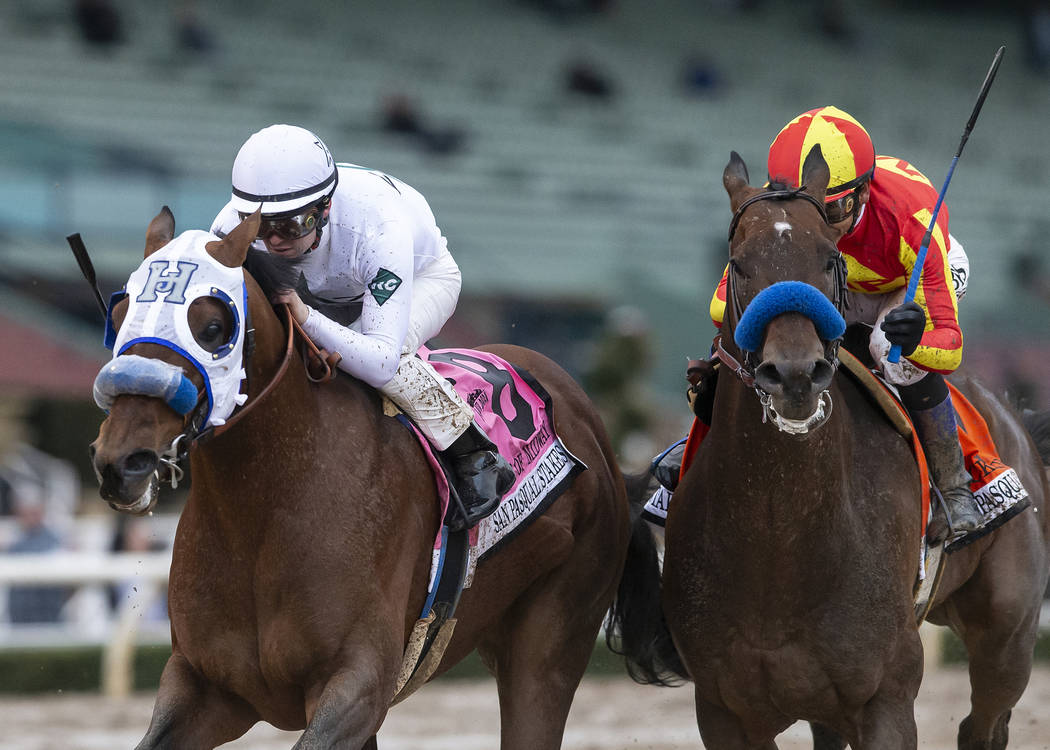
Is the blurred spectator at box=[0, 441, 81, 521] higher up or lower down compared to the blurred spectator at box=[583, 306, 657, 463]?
lower down

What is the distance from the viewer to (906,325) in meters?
3.99

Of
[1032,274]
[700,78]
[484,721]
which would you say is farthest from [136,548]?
[700,78]

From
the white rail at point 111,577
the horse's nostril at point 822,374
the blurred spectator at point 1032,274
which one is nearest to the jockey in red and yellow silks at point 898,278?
the horse's nostril at point 822,374

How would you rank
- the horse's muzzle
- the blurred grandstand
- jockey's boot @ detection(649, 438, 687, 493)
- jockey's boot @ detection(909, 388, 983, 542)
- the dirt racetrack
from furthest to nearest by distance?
1. the blurred grandstand
2. the dirt racetrack
3. jockey's boot @ detection(649, 438, 687, 493)
4. jockey's boot @ detection(909, 388, 983, 542)
5. the horse's muzzle

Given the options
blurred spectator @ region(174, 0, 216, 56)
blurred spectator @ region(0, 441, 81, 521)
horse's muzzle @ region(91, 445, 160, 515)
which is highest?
horse's muzzle @ region(91, 445, 160, 515)

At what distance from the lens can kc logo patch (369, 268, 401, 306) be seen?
397 cm

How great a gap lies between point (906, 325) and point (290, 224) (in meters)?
1.72

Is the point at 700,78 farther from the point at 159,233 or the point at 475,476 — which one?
the point at 159,233

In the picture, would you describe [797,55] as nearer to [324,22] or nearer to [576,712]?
[324,22]

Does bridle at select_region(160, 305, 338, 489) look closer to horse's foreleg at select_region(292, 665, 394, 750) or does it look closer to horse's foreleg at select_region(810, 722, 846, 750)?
horse's foreleg at select_region(292, 665, 394, 750)

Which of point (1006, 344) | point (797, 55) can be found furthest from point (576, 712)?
point (797, 55)

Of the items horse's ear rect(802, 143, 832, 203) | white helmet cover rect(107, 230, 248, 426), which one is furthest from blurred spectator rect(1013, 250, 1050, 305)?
white helmet cover rect(107, 230, 248, 426)

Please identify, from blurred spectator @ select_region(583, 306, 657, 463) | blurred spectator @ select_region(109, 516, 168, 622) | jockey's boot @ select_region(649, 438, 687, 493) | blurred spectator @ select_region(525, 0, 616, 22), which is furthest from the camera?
blurred spectator @ select_region(525, 0, 616, 22)

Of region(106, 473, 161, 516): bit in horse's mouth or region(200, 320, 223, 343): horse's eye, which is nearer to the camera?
region(106, 473, 161, 516): bit in horse's mouth
